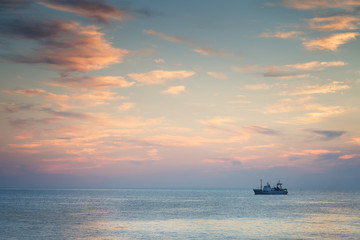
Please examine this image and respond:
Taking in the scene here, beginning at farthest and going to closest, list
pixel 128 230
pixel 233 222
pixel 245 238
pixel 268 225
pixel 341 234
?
pixel 233 222 → pixel 268 225 → pixel 128 230 → pixel 341 234 → pixel 245 238

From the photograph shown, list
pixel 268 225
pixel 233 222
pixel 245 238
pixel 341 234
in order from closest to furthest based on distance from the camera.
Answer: pixel 245 238 → pixel 341 234 → pixel 268 225 → pixel 233 222

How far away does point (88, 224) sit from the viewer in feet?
238

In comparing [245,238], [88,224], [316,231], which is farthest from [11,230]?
[316,231]

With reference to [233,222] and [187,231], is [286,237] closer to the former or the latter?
[187,231]

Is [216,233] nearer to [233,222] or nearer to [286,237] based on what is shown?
[286,237]

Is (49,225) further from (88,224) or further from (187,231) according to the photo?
(187,231)

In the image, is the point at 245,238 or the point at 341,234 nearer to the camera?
the point at 245,238

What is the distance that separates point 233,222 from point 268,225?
8083mm

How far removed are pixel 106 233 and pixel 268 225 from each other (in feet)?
100

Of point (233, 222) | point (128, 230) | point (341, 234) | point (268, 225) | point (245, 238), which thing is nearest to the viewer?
point (245, 238)

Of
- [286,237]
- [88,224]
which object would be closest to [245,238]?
[286,237]

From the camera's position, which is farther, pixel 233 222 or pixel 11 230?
pixel 233 222

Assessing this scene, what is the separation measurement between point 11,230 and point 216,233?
35.9m

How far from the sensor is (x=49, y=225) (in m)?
70.3
